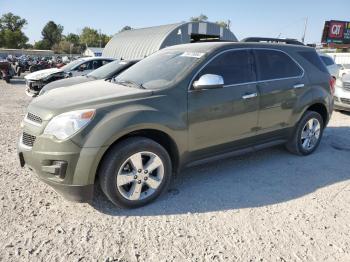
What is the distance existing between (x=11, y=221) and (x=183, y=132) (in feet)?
6.62

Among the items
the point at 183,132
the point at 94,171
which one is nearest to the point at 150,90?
the point at 183,132

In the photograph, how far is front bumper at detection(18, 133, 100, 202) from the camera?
10.6ft

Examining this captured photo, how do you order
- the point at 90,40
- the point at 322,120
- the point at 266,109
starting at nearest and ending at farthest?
the point at 266,109 → the point at 322,120 → the point at 90,40

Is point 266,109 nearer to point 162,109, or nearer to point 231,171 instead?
point 231,171

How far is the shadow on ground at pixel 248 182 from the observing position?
3.77 metres

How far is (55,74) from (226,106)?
8928 mm

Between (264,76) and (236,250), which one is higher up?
(264,76)

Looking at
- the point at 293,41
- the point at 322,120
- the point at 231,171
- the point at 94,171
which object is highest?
the point at 293,41

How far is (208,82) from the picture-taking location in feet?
12.6

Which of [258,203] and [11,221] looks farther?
[258,203]

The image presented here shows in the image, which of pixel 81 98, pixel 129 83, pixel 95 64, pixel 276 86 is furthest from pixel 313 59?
pixel 95 64

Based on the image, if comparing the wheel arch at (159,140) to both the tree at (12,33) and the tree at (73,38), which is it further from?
the tree at (73,38)

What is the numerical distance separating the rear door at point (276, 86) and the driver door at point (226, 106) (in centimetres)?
15

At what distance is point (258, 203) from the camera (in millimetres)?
3863
